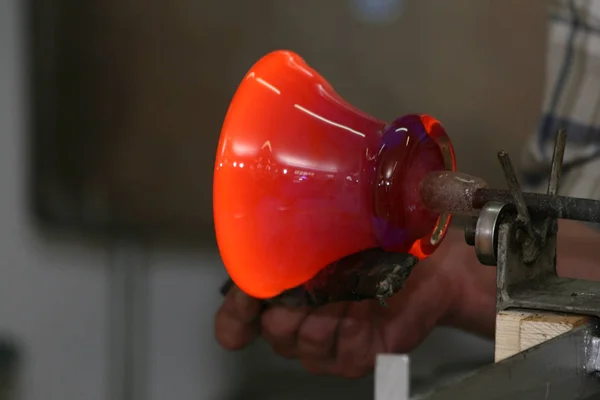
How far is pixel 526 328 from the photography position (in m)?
0.23

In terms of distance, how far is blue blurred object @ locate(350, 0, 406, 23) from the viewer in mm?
712

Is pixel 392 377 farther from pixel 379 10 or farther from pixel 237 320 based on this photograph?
pixel 379 10

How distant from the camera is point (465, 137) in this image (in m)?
0.69

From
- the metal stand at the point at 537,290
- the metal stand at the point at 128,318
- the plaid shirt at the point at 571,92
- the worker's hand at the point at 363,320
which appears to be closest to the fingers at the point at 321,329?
the worker's hand at the point at 363,320

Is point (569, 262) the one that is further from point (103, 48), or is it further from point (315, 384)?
point (103, 48)

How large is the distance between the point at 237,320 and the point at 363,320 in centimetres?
6

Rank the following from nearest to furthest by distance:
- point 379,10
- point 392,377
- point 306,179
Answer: point 392,377 → point 306,179 → point 379,10

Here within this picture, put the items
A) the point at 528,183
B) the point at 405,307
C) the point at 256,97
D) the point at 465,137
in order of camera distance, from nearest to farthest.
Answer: the point at 256,97
the point at 405,307
the point at 528,183
the point at 465,137

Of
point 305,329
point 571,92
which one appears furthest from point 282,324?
point 571,92

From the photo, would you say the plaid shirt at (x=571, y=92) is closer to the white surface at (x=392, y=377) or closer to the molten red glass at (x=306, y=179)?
the molten red glass at (x=306, y=179)

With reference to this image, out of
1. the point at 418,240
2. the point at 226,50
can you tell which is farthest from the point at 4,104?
the point at 418,240

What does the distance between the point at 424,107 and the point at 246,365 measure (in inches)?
12.3

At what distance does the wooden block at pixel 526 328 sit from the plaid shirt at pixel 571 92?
34cm

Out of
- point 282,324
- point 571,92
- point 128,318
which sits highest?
point 571,92
